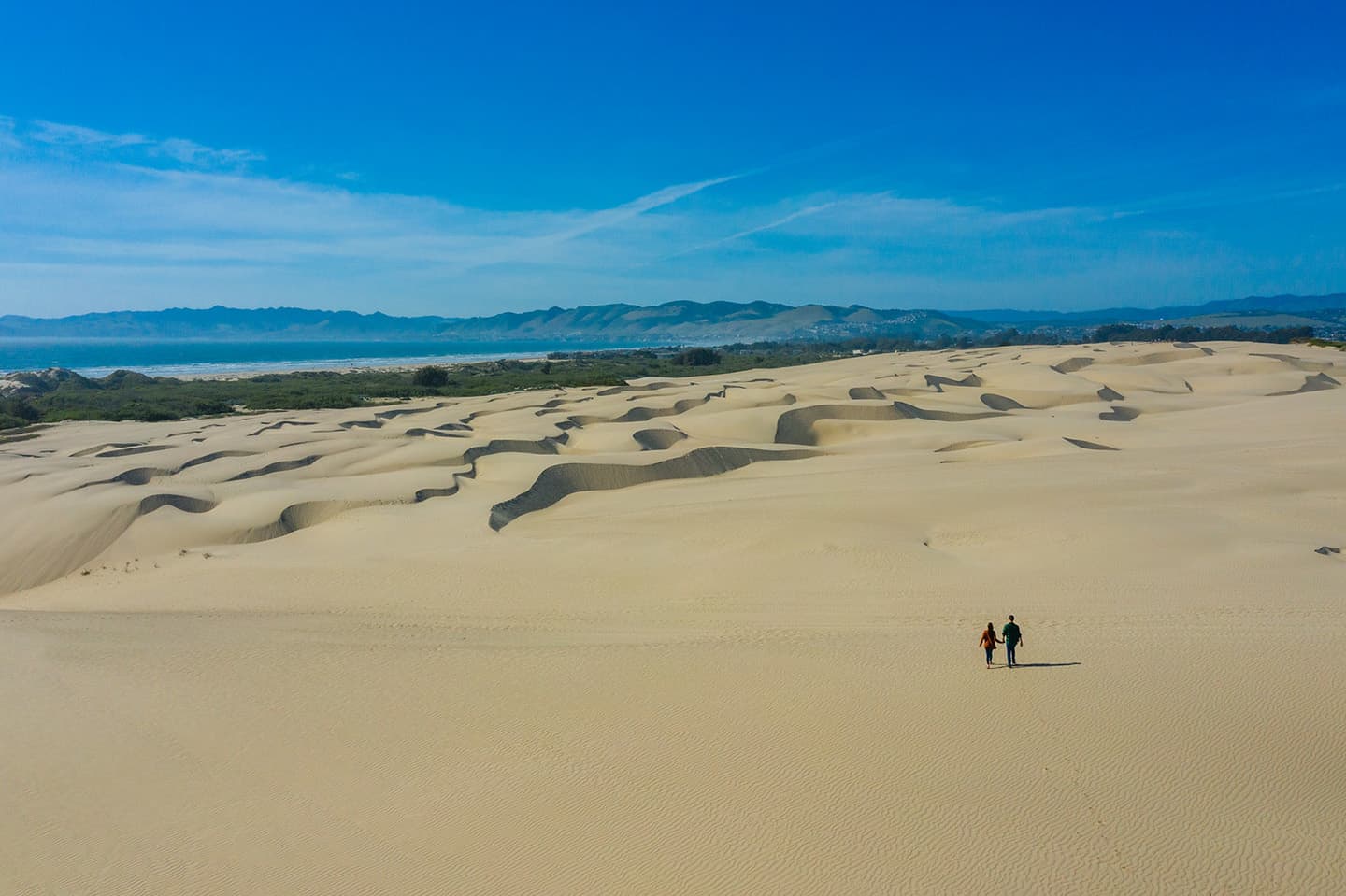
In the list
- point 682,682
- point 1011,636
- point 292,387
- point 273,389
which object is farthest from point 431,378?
point 1011,636

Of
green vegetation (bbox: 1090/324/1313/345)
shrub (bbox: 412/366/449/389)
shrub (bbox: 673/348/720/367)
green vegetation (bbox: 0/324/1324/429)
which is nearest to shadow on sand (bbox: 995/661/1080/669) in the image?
green vegetation (bbox: 0/324/1324/429)

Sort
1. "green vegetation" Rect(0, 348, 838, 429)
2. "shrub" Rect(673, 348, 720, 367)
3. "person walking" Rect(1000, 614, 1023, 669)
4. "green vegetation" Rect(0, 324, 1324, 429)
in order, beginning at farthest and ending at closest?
1. "shrub" Rect(673, 348, 720, 367)
2. "green vegetation" Rect(0, 324, 1324, 429)
3. "green vegetation" Rect(0, 348, 838, 429)
4. "person walking" Rect(1000, 614, 1023, 669)

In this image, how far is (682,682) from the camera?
947cm

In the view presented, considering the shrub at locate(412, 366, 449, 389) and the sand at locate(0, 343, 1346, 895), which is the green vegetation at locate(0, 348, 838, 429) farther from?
the sand at locate(0, 343, 1346, 895)

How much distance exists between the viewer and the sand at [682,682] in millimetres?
6266

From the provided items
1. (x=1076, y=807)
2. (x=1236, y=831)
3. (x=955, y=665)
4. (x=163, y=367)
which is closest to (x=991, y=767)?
(x=1076, y=807)

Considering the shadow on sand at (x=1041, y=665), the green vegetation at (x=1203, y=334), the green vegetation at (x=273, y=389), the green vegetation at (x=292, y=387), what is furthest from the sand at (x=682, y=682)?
the green vegetation at (x=1203, y=334)

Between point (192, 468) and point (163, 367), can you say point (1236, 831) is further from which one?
point (163, 367)

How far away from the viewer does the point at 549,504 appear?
22.2 meters

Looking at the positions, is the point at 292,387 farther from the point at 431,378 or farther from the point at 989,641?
the point at 989,641

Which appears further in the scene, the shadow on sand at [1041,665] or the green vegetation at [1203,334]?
the green vegetation at [1203,334]

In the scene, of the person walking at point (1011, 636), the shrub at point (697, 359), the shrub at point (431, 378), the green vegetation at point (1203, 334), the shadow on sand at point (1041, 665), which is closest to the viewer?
the person walking at point (1011, 636)

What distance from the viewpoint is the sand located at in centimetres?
627

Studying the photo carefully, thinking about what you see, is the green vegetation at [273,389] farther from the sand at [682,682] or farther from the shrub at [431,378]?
the sand at [682,682]
